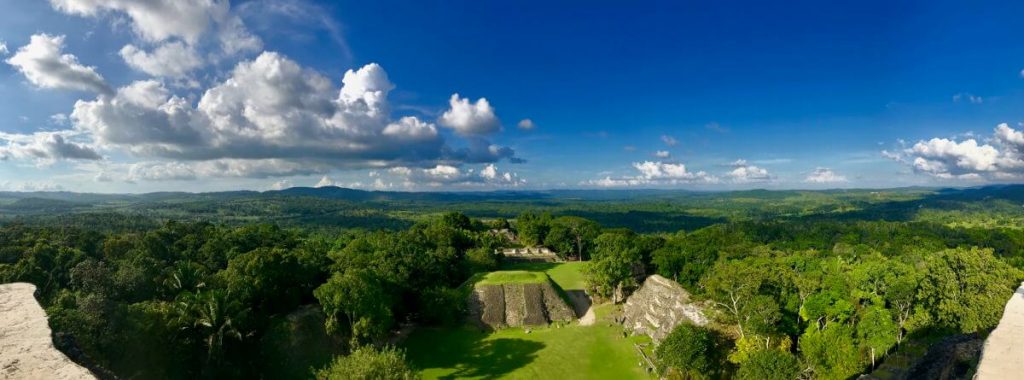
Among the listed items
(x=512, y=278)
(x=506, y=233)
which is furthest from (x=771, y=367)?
→ (x=506, y=233)

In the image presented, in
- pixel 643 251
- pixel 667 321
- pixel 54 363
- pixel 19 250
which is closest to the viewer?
pixel 54 363

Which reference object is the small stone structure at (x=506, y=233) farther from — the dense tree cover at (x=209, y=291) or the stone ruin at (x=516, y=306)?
the stone ruin at (x=516, y=306)

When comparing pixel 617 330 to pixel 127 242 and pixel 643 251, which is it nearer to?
pixel 643 251

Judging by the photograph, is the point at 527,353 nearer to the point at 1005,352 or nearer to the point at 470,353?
the point at 470,353

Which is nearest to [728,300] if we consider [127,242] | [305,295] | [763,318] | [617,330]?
[763,318]

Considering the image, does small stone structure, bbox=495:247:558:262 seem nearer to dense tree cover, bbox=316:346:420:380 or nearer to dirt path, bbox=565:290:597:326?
dirt path, bbox=565:290:597:326

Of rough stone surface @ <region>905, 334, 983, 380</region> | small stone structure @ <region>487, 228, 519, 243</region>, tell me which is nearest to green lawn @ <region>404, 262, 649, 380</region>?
rough stone surface @ <region>905, 334, 983, 380</region>
